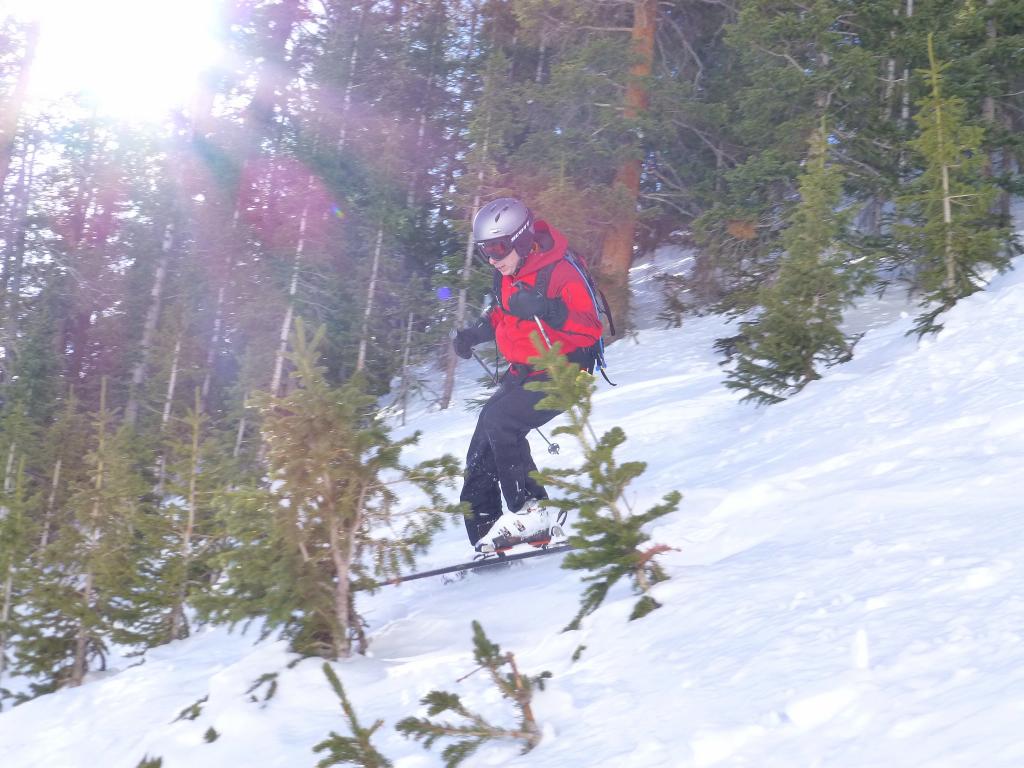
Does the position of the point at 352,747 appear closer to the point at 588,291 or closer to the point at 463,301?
the point at 588,291

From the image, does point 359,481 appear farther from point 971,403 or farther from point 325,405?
point 971,403

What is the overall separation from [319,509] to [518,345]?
2512 millimetres

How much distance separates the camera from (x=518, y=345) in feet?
21.2

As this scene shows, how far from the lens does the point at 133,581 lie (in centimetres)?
689

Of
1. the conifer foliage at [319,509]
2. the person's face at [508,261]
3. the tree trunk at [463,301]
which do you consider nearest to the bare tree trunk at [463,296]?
the tree trunk at [463,301]

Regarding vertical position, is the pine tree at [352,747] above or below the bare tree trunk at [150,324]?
below

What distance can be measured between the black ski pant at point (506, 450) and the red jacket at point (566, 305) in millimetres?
287

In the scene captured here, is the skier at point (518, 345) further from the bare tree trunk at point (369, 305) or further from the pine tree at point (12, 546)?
the bare tree trunk at point (369, 305)

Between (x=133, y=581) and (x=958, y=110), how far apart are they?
9.90 metres

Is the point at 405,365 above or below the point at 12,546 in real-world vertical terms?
above

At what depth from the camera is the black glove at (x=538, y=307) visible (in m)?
6.18

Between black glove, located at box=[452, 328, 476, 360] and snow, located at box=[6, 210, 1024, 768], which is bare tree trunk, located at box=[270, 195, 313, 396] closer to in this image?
black glove, located at box=[452, 328, 476, 360]

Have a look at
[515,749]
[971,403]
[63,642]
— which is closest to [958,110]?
[971,403]

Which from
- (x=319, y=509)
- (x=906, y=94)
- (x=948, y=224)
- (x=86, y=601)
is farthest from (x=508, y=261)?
(x=906, y=94)
